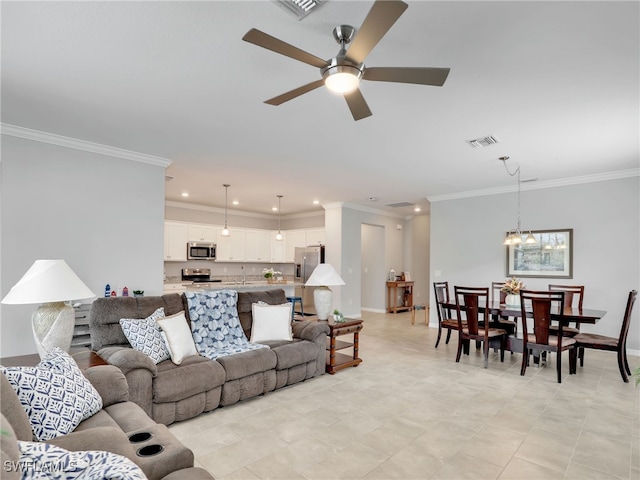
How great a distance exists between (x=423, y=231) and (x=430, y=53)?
776 cm

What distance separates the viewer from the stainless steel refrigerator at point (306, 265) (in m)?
8.62

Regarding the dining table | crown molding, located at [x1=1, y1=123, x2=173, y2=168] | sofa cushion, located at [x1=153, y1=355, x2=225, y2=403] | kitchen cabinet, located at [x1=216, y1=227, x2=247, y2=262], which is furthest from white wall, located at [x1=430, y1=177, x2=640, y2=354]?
crown molding, located at [x1=1, y1=123, x2=173, y2=168]

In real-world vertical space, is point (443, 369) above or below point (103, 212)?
below

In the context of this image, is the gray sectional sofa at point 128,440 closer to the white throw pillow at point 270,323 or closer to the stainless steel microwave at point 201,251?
the white throw pillow at point 270,323

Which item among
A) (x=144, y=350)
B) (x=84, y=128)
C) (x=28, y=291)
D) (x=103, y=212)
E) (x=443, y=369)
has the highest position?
(x=84, y=128)

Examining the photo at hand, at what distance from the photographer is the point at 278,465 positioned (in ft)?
7.61

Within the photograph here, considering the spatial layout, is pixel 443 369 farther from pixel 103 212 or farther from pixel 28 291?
pixel 103 212

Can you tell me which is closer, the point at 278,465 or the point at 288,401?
the point at 278,465

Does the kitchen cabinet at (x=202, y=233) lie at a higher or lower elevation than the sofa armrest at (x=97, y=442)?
higher

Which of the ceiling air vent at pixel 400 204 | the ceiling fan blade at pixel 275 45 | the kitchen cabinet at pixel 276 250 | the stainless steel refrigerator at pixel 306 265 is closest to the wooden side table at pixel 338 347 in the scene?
the ceiling fan blade at pixel 275 45

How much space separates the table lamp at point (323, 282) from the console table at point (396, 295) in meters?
4.89

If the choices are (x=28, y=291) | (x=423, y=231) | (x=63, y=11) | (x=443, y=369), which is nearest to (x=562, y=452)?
(x=443, y=369)

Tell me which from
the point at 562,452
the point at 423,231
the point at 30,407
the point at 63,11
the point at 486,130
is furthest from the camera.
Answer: the point at 423,231

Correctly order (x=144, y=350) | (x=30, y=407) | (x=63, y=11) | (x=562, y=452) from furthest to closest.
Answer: (x=144, y=350)
(x=562, y=452)
(x=63, y=11)
(x=30, y=407)
